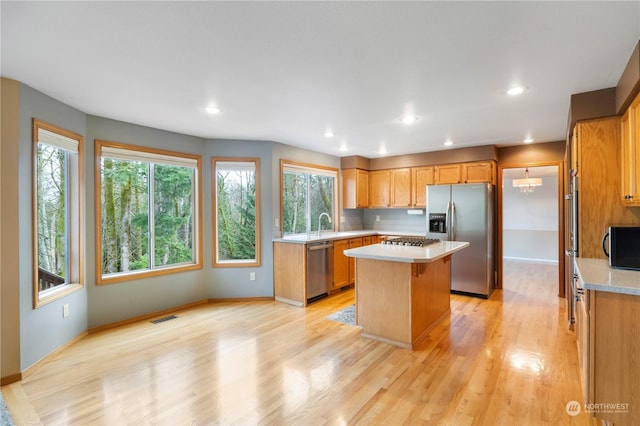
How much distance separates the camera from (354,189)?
602 centimetres

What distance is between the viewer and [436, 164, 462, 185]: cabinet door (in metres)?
5.27

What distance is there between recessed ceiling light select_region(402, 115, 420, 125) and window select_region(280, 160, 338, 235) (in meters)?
1.99

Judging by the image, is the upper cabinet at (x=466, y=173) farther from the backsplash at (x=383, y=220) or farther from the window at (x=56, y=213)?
the window at (x=56, y=213)

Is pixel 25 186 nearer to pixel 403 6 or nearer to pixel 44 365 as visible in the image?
pixel 44 365

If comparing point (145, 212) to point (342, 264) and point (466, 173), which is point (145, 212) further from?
point (466, 173)

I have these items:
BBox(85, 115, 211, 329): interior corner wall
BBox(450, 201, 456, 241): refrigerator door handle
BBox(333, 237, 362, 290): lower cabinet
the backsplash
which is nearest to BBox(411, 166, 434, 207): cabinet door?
the backsplash

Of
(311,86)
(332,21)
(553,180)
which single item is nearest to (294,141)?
(311,86)

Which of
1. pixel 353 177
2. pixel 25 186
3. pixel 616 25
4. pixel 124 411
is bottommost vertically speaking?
pixel 124 411

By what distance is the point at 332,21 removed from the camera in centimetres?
171

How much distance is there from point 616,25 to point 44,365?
482cm

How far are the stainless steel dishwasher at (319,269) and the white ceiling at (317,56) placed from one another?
75.4 inches

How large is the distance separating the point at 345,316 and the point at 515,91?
9.90 feet

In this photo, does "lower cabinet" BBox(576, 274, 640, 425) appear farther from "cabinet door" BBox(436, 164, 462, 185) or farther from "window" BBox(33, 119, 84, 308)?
"window" BBox(33, 119, 84, 308)

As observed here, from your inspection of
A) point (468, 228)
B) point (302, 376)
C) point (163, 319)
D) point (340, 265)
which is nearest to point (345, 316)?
point (340, 265)
